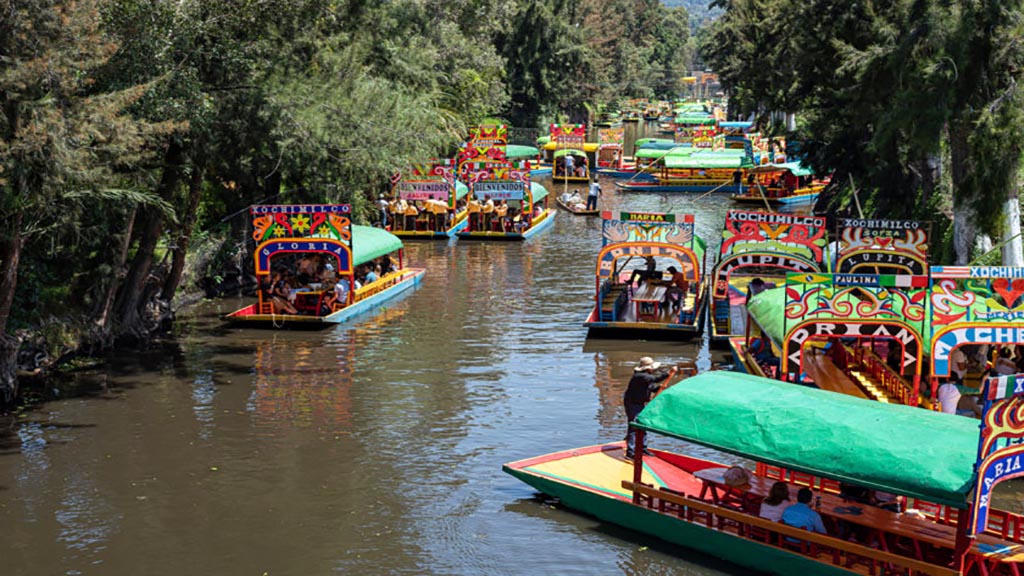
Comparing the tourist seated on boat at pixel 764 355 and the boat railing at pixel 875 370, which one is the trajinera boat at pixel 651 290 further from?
the boat railing at pixel 875 370

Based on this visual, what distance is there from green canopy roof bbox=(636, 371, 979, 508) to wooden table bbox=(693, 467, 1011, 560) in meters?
1.02

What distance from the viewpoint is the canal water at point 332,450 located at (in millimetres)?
15062

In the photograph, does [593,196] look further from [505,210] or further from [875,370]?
[875,370]

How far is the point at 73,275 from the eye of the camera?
82.8ft

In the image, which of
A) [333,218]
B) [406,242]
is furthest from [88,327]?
[406,242]

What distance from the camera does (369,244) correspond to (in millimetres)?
31344

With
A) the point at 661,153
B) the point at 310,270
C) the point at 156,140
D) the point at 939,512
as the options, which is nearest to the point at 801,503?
the point at 939,512

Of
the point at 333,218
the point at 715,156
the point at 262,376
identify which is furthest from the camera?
the point at 715,156

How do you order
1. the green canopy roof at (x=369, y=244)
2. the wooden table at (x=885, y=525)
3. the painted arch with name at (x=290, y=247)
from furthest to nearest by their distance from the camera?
the green canopy roof at (x=369, y=244), the painted arch with name at (x=290, y=247), the wooden table at (x=885, y=525)

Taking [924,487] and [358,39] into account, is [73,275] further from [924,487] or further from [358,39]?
[924,487]

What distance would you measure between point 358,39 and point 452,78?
2124 centimetres

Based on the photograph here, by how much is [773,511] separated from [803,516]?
51cm

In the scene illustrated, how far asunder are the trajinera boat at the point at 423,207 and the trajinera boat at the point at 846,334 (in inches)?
863

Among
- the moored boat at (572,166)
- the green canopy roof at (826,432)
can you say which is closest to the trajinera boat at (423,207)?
the moored boat at (572,166)
